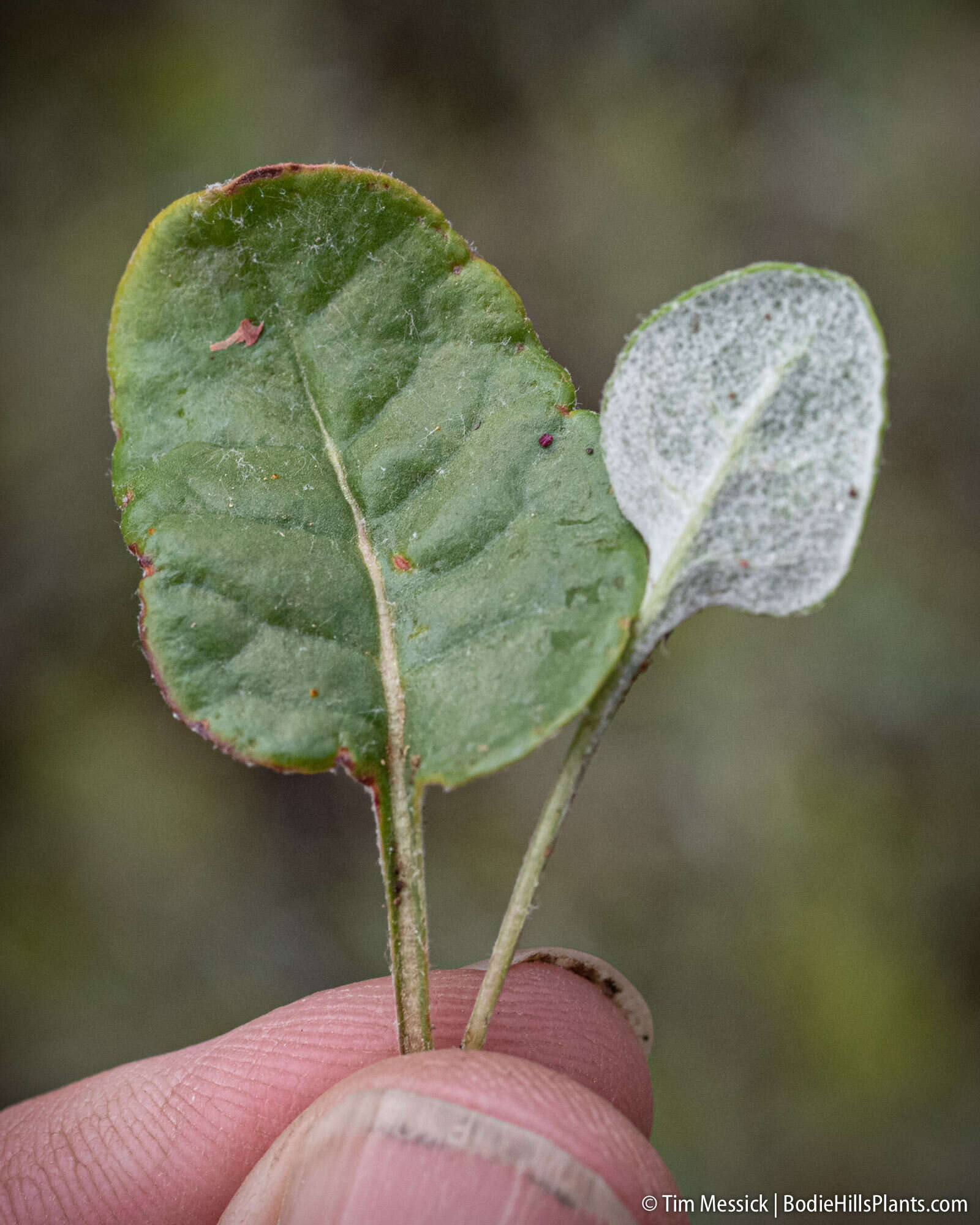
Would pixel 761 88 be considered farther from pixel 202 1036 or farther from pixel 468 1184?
pixel 202 1036

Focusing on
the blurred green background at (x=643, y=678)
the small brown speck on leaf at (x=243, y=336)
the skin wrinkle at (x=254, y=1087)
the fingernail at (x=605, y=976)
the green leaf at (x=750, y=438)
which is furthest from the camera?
the blurred green background at (x=643, y=678)

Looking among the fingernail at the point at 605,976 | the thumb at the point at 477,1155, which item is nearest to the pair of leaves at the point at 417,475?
the thumb at the point at 477,1155

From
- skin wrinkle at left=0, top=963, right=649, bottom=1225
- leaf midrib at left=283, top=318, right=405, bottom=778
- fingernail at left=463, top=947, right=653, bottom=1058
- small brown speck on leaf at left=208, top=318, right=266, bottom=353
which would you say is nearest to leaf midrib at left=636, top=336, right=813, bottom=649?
leaf midrib at left=283, top=318, right=405, bottom=778

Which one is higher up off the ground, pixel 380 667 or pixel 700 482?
pixel 700 482

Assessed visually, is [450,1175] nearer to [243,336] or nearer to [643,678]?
[243,336]

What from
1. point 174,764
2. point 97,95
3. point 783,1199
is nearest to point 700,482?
point 174,764

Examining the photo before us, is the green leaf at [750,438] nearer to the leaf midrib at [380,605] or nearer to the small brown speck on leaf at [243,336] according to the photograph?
the leaf midrib at [380,605]

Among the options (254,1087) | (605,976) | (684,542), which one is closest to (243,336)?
(684,542)
